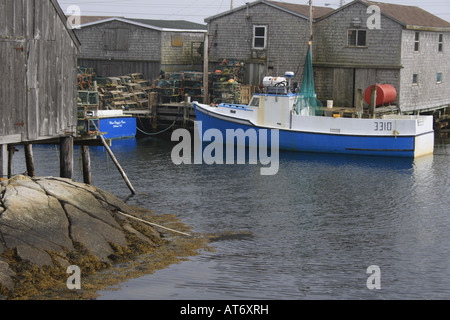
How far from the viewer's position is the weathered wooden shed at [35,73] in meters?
16.9

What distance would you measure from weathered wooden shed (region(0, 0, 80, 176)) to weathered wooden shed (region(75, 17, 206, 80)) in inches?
1014

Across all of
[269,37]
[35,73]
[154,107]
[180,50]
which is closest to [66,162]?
[35,73]

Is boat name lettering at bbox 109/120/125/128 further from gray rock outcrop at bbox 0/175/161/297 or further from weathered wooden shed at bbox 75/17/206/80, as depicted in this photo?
gray rock outcrop at bbox 0/175/161/297

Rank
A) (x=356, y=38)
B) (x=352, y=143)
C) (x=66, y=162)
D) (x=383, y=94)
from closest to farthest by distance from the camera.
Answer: (x=66, y=162), (x=352, y=143), (x=383, y=94), (x=356, y=38)

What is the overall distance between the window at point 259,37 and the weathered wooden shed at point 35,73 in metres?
23.7

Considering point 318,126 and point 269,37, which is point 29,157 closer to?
point 318,126

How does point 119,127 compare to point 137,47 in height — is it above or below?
below

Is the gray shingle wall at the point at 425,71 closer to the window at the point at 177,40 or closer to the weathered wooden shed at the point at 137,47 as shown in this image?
the weathered wooden shed at the point at 137,47

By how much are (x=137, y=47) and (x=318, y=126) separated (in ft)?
52.4

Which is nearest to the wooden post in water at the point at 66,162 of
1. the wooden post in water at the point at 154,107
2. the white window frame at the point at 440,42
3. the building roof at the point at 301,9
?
the wooden post in water at the point at 154,107

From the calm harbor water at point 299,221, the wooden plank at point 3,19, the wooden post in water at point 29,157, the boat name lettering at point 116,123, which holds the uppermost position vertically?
the wooden plank at point 3,19

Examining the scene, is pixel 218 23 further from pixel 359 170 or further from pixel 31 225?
pixel 31 225

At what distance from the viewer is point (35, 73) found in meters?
17.7

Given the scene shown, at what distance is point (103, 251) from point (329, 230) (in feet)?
23.3
